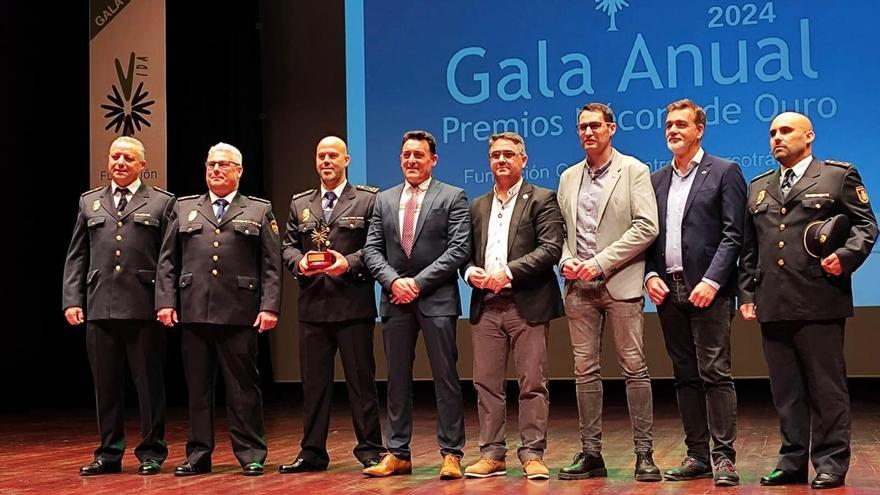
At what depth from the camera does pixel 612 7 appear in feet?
22.5

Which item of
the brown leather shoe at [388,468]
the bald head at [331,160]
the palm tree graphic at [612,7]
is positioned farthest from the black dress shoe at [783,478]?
the palm tree graphic at [612,7]

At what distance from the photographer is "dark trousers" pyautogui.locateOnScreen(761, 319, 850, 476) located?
362 cm

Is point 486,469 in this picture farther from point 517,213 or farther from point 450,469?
point 517,213

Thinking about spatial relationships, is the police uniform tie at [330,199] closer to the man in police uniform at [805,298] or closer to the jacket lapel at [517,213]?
the jacket lapel at [517,213]

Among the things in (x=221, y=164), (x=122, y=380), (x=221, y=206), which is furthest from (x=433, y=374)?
(x=122, y=380)

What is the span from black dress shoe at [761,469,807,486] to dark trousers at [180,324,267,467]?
2.12 meters

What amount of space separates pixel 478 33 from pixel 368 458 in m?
3.87

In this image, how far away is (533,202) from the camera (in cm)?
414

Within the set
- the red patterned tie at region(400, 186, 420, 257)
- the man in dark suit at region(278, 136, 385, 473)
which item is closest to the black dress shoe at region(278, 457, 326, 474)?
the man in dark suit at region(278, 136, 385, 473)

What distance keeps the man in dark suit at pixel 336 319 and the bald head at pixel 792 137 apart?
5.76 feet

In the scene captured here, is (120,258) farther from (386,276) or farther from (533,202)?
(533,202)

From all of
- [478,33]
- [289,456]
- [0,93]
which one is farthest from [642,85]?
[0,93]

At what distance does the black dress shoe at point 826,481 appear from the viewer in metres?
3.54

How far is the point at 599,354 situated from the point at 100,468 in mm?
2262
